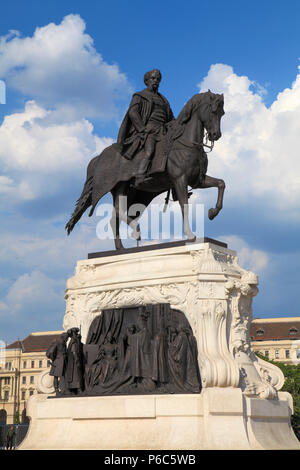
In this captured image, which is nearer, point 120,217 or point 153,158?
point 153,158

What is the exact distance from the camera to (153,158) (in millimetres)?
14320

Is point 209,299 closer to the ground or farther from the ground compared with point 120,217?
closer to the ground

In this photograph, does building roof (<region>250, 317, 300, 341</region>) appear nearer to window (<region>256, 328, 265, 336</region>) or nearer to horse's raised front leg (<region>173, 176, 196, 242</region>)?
window (<region>256, 328, 265, 336</region>)

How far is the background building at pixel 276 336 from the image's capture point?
65250 millimetres

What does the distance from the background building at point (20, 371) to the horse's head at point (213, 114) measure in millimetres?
67103

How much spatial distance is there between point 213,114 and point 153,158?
169 centimetres

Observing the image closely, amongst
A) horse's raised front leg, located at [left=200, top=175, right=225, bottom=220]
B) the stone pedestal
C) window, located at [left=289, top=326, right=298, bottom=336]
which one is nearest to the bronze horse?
horse's raised front leg, located at [left=200, top=175, right=225, bottom=220]

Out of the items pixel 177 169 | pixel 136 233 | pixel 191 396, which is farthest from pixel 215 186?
pixel 191 396

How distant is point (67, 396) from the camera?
13.6 m

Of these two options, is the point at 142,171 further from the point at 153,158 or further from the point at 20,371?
the point at 20,371

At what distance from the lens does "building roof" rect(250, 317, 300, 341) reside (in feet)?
221

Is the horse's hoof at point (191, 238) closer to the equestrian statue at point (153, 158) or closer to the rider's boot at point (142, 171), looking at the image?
the equestrian statue at point (153, 158)
